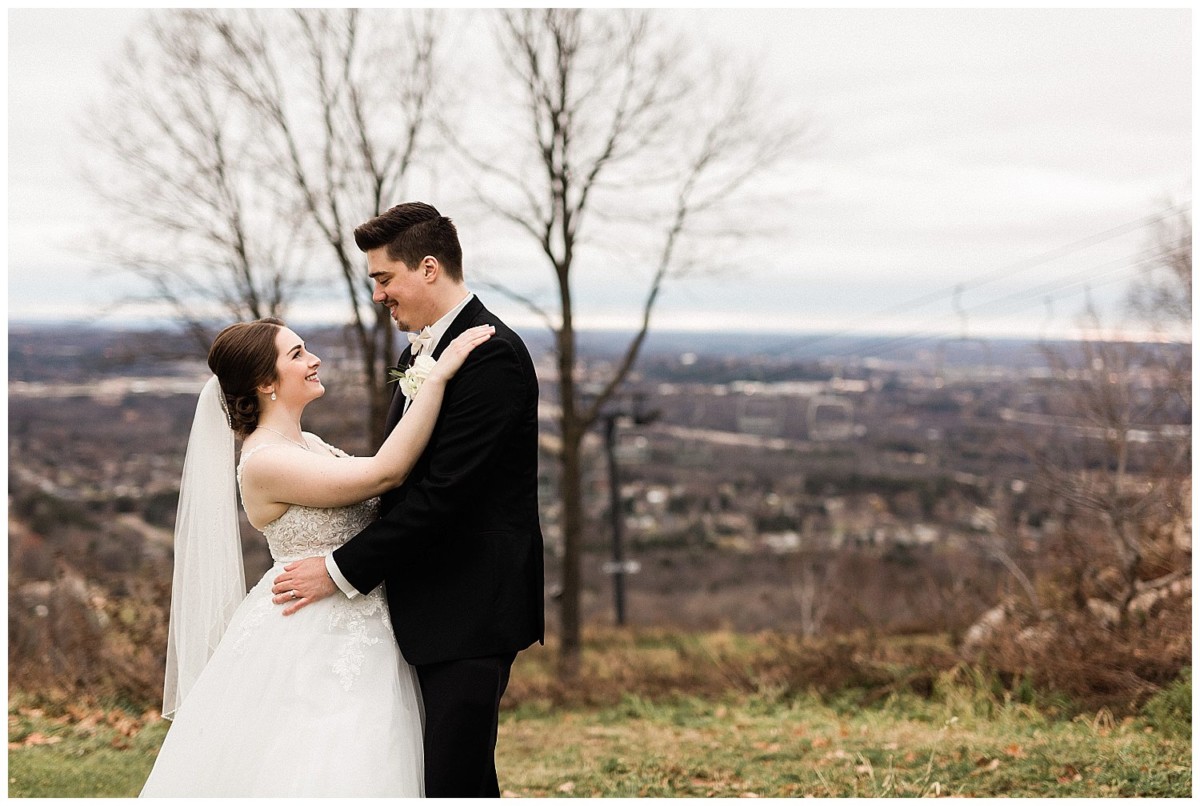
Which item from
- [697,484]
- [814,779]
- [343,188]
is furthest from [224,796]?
[697,484]

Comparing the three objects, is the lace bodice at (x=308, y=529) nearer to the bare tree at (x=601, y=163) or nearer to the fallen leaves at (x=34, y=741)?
the fallen leaves at (x=34, y=741)

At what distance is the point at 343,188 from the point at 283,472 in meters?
9.45

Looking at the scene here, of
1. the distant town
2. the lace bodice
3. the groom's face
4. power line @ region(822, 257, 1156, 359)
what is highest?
the groom's face

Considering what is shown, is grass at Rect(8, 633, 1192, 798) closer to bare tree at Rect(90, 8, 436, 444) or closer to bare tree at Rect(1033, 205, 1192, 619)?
bare tree at Rect(1033, 205, 1192, 619)

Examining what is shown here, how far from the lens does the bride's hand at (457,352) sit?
3107mm

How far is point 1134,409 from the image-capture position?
10836 mm

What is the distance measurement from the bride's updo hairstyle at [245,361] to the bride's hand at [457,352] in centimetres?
60

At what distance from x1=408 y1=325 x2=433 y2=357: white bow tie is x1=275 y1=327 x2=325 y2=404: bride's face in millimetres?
328

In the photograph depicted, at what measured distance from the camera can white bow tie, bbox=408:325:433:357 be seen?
3312 millimetres

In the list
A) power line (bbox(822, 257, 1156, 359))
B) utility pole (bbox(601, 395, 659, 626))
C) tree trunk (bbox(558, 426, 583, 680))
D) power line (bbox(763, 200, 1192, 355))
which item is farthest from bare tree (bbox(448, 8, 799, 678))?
power line (bbox(822, 257, 1156, 359))

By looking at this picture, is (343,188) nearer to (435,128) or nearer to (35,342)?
(435,128)

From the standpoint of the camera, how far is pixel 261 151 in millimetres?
12398

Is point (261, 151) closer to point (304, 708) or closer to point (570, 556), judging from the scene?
point (570, 556)

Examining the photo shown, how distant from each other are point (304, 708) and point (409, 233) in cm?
145
